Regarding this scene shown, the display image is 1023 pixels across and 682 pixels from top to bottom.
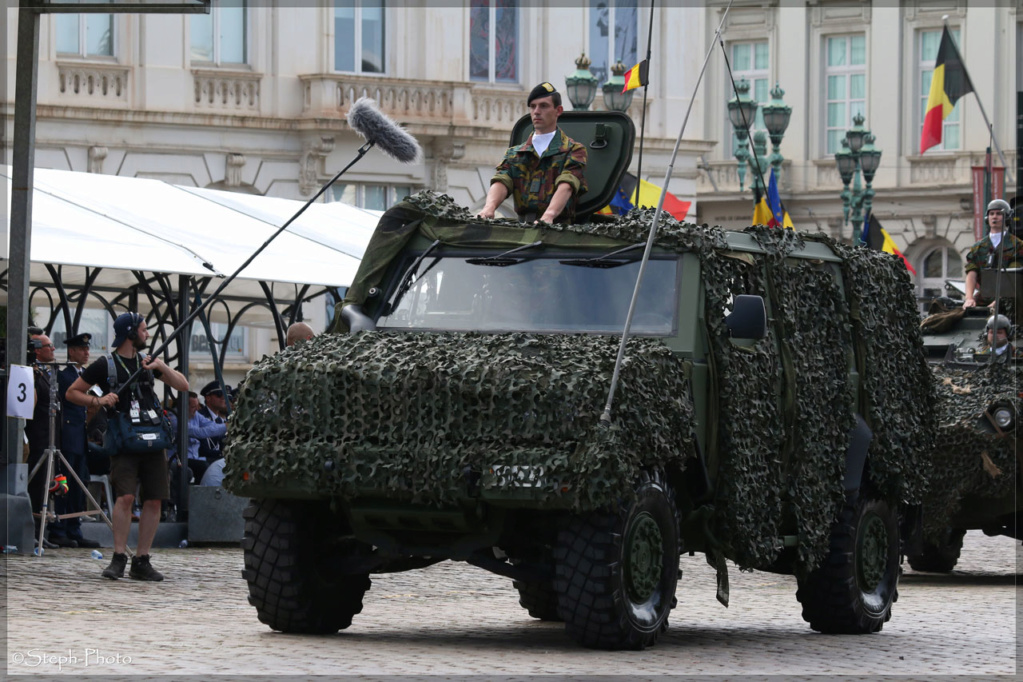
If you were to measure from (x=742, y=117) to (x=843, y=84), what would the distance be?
138 feet

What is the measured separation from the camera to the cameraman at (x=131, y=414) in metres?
14.6

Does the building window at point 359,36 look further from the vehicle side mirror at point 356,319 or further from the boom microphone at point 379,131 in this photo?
the vehicle side mirror at point 356,319

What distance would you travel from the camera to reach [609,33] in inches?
1596

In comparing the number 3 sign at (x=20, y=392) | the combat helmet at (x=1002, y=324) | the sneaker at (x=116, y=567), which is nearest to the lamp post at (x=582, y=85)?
the combat helmet at (x=1002, y=324)

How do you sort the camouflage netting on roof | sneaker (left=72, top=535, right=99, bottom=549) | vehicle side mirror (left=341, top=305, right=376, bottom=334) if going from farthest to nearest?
sneaker (left=72, top=535, right=99, bottom=549)
vehicle side mirror (left=341, top=305, right=376, bottom=334)
the camouflage netting on roof

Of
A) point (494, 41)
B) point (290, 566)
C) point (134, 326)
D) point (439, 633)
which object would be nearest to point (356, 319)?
point (290, 566)

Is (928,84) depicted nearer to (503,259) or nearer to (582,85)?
(582,85)

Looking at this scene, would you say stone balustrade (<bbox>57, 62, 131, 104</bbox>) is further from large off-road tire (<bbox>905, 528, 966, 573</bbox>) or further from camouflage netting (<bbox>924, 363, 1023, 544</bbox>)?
camouflage netting (<bbox>924, 363, 1023, 544</bbox>)

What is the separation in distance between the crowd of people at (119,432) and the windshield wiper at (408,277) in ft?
7.06

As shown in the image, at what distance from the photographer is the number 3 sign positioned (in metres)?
14.8

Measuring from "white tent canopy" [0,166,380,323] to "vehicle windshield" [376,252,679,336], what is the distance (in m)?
6.11

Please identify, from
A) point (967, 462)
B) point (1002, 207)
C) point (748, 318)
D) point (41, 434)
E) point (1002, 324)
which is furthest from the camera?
point (1002, 207)

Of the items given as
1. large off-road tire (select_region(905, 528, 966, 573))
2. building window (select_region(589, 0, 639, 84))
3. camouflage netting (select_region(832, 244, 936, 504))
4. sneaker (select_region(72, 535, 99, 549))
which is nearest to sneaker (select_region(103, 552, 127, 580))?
sneaker (select_region(72, 535, 99, 549))

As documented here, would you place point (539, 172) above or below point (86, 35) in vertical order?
below
